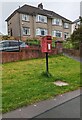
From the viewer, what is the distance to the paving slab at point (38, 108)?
5.45 meters

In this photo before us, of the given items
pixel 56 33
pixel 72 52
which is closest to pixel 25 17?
pixel 56 33

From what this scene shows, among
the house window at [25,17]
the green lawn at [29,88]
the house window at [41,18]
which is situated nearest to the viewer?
the green lawn at [29,88]

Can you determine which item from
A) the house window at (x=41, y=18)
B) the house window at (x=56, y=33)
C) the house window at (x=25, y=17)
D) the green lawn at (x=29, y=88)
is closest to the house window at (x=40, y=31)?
the house window at (x=41, y=18)

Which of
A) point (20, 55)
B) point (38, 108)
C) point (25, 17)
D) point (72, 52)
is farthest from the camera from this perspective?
point (25, 17)

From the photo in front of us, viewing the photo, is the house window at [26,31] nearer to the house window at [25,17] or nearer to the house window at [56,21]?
the house window at [25,17]

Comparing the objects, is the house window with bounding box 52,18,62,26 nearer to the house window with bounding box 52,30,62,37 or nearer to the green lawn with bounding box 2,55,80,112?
the house window with bounding box 52,30,62,37

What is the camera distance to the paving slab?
5.45m

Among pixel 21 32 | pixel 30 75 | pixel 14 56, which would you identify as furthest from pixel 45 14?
pixel 30 75

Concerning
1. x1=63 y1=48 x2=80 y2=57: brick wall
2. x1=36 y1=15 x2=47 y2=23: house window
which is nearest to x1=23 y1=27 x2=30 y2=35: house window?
x1=36 y1=15 x2=47 y2=23: house window

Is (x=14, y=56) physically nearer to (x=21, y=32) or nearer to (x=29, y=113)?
(x=29, y=113)

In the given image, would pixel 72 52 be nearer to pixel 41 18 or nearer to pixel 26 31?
pixel 26 31

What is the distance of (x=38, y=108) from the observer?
5988 mm

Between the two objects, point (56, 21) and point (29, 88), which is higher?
point (56, 21)

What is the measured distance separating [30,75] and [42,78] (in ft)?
2.89
